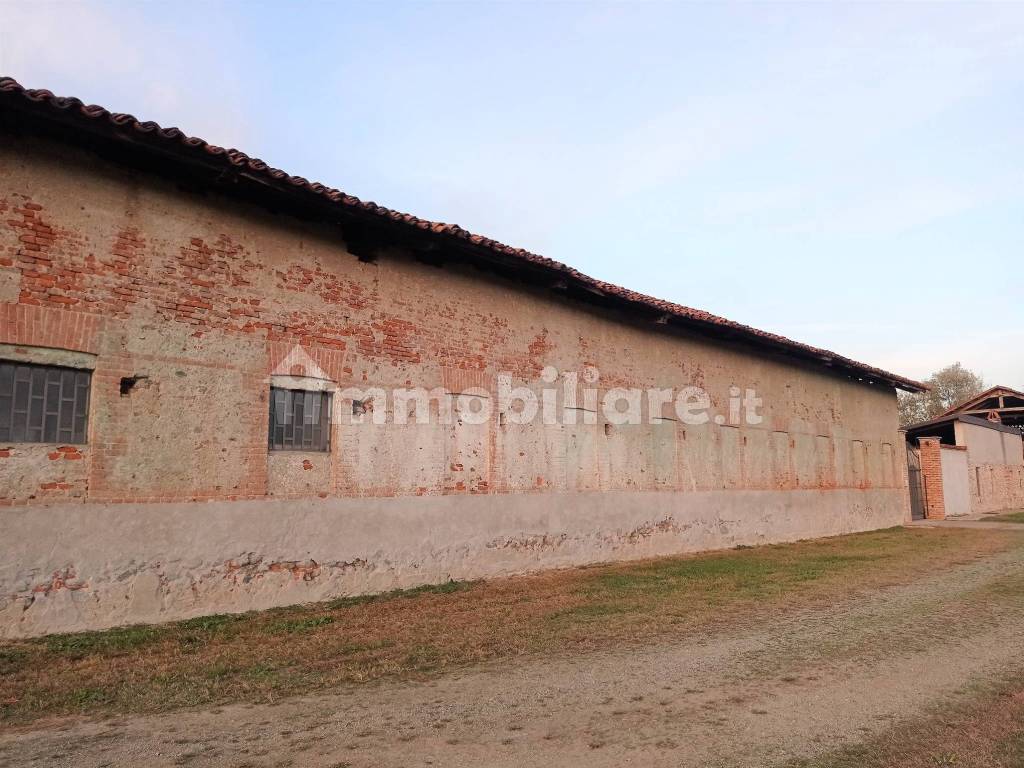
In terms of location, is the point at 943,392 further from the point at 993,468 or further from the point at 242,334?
the point at 242,334

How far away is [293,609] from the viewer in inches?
300

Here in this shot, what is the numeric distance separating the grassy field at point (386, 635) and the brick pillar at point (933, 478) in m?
14.2

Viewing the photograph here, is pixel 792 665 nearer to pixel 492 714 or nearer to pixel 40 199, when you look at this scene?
pixel 492 714

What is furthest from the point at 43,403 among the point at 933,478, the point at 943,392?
the point at 943,392

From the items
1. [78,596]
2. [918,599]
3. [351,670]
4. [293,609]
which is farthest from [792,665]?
[78,596]

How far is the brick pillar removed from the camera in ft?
76.2

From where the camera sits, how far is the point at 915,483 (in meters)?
23.5

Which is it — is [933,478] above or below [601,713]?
above

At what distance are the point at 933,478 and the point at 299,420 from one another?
22.0 meters

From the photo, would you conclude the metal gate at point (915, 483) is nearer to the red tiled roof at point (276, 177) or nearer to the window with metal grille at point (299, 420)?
the red tiled roof at point (276, 177)

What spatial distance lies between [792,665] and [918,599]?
370cm

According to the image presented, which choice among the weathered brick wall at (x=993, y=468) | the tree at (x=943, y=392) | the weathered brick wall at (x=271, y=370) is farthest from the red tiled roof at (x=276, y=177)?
the tree at (x=943, y=392)

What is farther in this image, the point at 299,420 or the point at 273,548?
the point at 299,420

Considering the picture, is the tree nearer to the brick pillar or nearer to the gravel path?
the brick pillar
